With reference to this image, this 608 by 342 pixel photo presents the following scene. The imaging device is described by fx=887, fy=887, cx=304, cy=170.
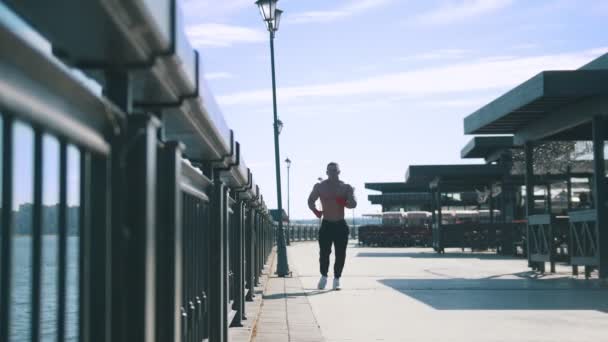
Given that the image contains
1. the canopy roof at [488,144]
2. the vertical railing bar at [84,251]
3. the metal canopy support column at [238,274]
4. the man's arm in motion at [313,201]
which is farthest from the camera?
the canopy roof at [488,144]

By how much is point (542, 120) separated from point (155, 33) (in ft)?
45.2

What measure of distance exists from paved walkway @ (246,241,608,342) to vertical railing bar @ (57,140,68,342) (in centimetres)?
433

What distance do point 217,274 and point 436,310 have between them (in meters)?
4.38

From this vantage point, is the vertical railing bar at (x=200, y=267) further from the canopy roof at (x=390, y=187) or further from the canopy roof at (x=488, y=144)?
the canopy roof at (x=390, y=187)

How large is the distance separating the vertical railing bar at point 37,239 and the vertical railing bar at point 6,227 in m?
0.15

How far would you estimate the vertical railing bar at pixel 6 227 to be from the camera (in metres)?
1.30

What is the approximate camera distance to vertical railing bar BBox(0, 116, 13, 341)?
130 centimetres

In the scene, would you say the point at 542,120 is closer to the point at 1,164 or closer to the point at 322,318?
the point at 322,318

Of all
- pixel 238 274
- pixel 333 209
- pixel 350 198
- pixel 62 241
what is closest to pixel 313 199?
pixel 333 209

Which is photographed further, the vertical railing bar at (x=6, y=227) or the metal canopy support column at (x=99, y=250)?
the metal canopy support column at (x=99, y=250)

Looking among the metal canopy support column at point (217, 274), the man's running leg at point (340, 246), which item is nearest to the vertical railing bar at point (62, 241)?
the metal canopy support column at point (217, 274)

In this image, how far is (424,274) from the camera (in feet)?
46.6

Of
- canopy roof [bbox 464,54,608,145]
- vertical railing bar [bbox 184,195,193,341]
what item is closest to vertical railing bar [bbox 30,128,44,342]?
vertical railing bar [bbox 184,195,193,341]

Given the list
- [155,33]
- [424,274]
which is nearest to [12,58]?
[155,33]
